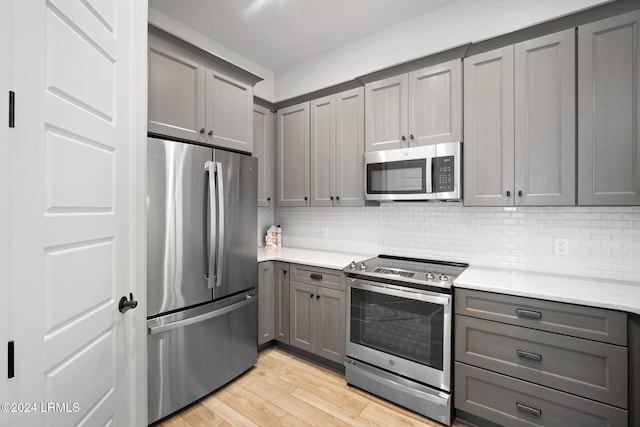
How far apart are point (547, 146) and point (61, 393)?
2.77 metres

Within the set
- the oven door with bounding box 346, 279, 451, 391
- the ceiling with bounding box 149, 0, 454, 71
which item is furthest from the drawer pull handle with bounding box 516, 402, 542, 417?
the ceiling with bounding box 149, 0, 454, 71

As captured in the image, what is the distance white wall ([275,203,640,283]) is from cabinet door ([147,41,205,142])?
172 centimetres

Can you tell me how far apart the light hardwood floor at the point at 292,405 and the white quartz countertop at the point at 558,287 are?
972 mm

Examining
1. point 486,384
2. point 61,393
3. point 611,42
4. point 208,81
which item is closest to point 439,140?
point 611,42

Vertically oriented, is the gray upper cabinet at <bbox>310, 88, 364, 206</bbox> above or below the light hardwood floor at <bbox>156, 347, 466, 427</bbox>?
above

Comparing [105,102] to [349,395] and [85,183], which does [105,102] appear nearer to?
[85,183]

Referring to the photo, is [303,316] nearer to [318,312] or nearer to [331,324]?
[318,312]

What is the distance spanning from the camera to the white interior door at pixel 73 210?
872 mm

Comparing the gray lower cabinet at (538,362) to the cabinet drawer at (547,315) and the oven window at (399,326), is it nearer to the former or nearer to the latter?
the cabinet drawer at (547,315)

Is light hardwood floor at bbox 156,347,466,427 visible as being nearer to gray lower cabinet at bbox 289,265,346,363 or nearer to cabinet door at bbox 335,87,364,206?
gray lower cabinet at bbox 289,265,346,363

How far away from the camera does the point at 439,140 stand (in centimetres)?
232


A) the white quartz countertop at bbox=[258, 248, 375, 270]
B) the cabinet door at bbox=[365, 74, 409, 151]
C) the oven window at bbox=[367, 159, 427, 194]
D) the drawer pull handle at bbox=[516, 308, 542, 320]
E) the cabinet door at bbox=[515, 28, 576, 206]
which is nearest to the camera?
the drawer pull handle at bbox=[516, 308, 542, 320]

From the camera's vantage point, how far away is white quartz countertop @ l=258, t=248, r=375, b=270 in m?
2.68

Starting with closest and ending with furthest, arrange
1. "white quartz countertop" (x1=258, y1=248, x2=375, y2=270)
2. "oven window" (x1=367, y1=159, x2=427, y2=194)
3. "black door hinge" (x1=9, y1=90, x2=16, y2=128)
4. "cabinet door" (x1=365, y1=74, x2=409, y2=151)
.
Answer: "black door hinge" (x1=9, y1=90, x2=16, y2=128) → "oven window" (x1=367, y1=159, x2=427, y2=194) → "cabinet door" (x1=365, y1=74, x2=409, y2=151) → "white quartz countertop" (x1=258, y1=248, x2=375, y2=270)
